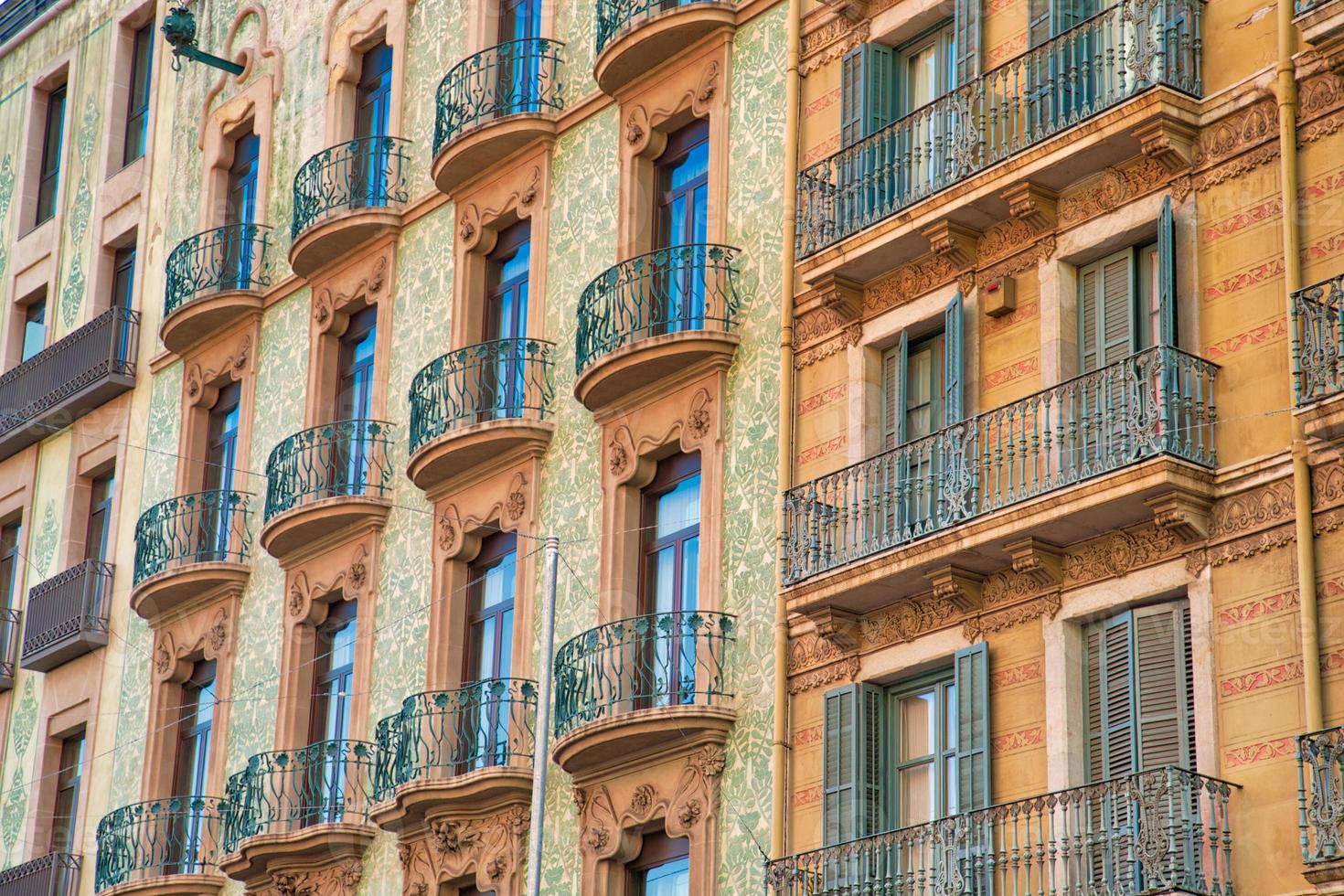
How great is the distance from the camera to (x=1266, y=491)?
2128 centimetres

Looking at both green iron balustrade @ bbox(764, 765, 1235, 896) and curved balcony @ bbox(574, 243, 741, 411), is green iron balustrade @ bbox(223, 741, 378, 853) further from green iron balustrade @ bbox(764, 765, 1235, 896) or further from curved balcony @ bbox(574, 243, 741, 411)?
green iron balustrade @ bbox(764, 765, 1235, 896)

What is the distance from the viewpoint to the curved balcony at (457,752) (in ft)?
91.5

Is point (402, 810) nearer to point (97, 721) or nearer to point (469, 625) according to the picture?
point (469, 625)

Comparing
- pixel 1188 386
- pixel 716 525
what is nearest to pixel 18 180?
pixel 716 525

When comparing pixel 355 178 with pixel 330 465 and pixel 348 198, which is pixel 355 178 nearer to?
pixel 348 198

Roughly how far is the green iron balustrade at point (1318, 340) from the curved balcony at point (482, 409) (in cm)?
1052

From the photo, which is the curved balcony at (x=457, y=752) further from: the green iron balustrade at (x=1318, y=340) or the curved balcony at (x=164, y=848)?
the green iron balustrade at (x=1318, y=340)

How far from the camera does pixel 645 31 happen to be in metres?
28.8

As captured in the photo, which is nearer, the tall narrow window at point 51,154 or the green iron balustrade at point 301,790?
the green iron balustrade at point 301,790

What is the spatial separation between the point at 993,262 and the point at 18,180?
22999 millimetres

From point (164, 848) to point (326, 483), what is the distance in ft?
17.0

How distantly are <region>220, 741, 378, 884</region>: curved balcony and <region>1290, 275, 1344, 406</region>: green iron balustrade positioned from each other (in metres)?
13.2

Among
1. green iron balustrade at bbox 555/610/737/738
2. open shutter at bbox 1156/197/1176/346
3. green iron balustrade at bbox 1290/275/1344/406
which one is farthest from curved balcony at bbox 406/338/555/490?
green iron balustrade at bbox 1290/275/1344/406

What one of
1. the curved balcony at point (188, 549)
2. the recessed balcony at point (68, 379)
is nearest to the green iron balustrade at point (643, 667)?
the curved balcony at point (188, 549)
